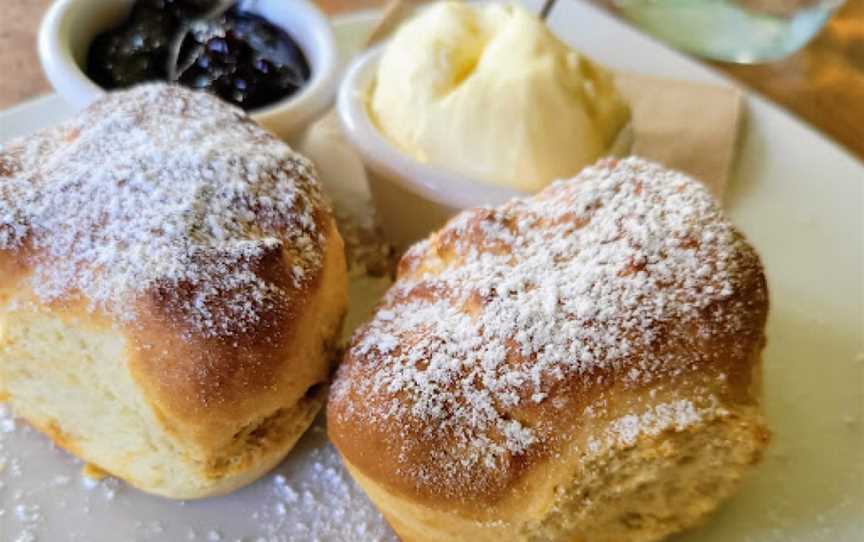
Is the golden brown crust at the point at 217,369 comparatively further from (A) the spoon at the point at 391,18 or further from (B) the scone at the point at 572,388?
(A) the spoon at the point at 391,18

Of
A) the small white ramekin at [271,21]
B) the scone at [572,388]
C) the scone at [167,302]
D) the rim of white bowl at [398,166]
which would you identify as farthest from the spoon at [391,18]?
the scone at [572,388]

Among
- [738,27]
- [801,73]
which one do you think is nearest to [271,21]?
[738,27]

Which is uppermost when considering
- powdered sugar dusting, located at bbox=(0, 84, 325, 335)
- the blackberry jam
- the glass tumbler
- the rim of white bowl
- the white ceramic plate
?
powdered sugar dusting, located at bbox=(0, 84, 325, 335)

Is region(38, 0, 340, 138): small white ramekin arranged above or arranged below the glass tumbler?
above

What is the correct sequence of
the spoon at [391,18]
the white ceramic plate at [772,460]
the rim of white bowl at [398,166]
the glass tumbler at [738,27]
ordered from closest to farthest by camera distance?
the white ceramic plate at [772,460] → the rim of white bowl at [398,166] → the spoon at [391,18] → the glass tumbler at [738,27]

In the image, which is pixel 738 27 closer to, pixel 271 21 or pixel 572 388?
pixel 271 21

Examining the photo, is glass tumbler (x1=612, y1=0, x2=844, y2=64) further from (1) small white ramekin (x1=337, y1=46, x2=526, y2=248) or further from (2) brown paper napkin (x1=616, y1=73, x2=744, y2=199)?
(1) small white ramekin (x1=337, y1=46, x2=526, y2=248)

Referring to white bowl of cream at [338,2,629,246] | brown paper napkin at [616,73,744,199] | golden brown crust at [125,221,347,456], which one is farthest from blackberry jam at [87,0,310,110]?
brown paper napkin at [616,73,744,199]
